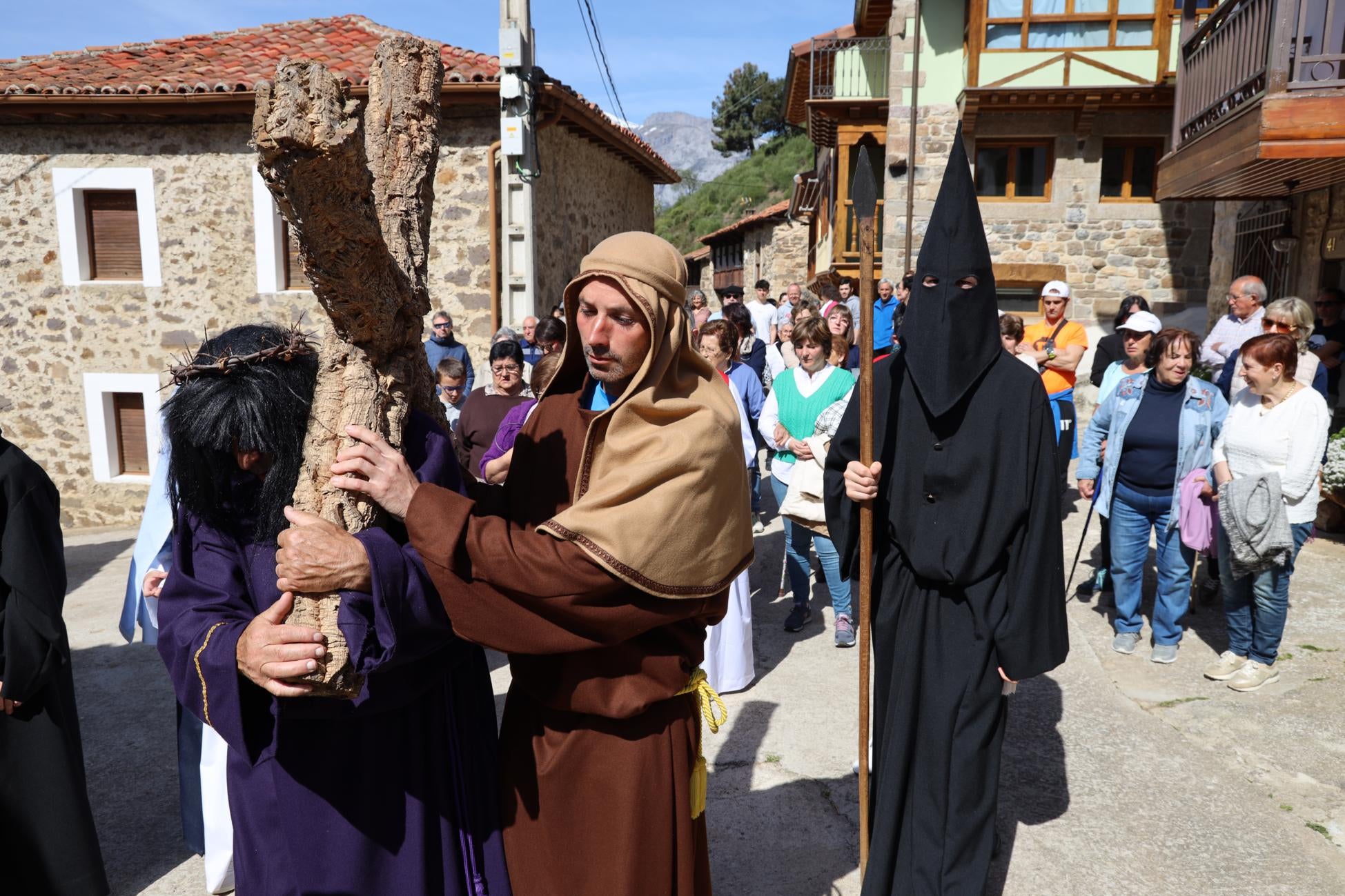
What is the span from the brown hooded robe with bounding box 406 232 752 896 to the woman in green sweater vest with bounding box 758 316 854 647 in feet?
10.8

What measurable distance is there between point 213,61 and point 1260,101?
37.2ft

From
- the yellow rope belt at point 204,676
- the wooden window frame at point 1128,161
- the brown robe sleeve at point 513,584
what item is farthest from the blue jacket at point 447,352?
the wooden window frame at point 1128,161

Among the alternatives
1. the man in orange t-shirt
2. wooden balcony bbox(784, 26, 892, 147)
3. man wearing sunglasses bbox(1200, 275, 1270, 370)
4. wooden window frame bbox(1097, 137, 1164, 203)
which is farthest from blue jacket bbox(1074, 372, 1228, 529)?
wooden balcony bbox(784, 26, 892, 147)

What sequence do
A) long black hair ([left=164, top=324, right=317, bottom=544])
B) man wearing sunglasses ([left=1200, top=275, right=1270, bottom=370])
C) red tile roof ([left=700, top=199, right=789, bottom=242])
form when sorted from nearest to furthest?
long black hair ([left=164, top=324, right=317, bottom=544]) → man wearing sunglasses ([left=1200, top=275, right=1270, bottom=370]) → red tile roof ([left=700, top=199, right=789, bottom=242])

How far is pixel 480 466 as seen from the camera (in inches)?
198

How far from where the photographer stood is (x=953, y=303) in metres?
2.85

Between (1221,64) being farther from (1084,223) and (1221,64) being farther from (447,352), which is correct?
(447,352)

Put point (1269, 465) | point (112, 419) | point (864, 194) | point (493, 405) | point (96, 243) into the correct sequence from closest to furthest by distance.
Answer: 1. point (864, 194)
2. point (1269, 465)
3. point (493, 405)
4. point (96, 243)
5. point (112, 419)

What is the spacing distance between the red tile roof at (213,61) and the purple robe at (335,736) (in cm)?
895

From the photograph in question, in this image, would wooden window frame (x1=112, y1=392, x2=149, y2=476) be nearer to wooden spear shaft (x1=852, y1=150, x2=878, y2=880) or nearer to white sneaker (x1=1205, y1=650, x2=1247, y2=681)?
wooden spear shaft (x1=852, y1=150, x2=878, y2=880)

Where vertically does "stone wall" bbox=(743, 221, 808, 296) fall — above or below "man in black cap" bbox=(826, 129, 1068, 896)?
above

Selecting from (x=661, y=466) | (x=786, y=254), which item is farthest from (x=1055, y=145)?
(x=661, y=466)

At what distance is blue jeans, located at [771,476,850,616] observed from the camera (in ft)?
18.0

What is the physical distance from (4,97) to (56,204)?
4.28 ft
